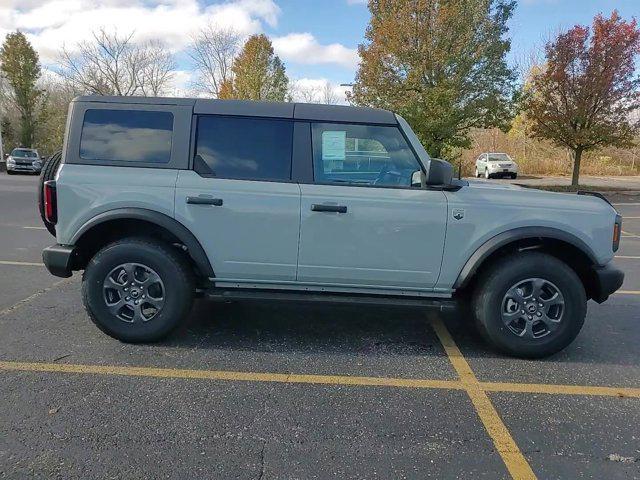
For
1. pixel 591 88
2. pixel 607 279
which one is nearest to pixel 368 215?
pixel 607 279

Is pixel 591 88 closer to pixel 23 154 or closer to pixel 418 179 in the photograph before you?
pixel 418 179

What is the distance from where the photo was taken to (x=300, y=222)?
11.7ft

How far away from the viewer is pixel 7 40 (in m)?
33.8

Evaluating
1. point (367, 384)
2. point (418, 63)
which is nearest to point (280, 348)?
point (367, 384)

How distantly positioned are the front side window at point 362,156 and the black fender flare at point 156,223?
1.09m

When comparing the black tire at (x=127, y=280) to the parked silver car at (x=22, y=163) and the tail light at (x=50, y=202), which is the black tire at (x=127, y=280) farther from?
the parked silver car at (x=22, y=163)

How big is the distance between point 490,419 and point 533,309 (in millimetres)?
1138

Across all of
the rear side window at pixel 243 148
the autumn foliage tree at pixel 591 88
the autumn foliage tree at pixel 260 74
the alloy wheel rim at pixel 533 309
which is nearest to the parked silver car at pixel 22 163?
the autumn foliage tree at pixel 260 74

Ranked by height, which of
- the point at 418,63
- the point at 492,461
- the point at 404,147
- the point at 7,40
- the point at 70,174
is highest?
the point at 7,40

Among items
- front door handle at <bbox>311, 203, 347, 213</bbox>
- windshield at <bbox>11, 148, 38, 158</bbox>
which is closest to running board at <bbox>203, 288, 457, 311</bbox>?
front door handle at <bbox>311, 203, 347, 213</bbox>

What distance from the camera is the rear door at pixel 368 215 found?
139 inches

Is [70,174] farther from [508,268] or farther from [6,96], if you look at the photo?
[6,96]

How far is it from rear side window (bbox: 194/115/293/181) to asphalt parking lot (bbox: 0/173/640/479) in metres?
1.41

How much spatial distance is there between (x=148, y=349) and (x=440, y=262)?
7.92ft
